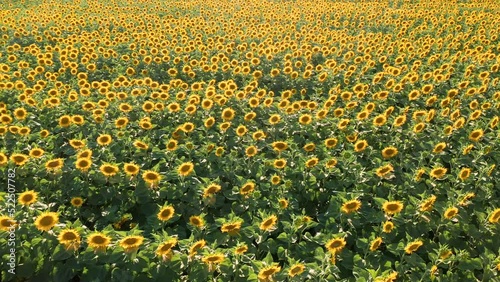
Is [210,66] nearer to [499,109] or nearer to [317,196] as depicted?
[317,196]

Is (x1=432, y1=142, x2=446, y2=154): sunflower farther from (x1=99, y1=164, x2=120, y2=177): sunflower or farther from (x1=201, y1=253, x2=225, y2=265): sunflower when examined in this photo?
(x1=99, y1=164, x2=120, y2=177): sunflower

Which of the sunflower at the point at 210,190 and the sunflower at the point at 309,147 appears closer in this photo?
the sunflower at the point at 210,190

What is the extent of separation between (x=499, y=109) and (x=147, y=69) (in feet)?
20.4

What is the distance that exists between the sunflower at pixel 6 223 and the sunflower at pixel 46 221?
0.17 metres

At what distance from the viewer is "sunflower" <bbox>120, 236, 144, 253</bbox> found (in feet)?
9.23

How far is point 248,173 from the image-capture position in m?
4.21

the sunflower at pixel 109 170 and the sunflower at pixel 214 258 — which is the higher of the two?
the sunflower at pixel 109 170

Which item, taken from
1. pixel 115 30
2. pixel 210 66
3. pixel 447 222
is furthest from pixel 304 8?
pixel 447 222

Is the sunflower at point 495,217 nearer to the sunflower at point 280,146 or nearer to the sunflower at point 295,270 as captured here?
the sunflower at point 295,270

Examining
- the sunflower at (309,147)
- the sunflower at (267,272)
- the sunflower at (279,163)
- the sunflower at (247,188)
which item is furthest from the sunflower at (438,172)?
the sunflower at (267,272)

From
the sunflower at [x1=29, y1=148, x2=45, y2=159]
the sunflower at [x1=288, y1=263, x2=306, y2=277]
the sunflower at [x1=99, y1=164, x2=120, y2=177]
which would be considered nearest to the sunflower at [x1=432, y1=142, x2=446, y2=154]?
the sunflower at [x1=288, y1=263, x2=306, y2=277]

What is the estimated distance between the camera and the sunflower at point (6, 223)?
9.45 ft

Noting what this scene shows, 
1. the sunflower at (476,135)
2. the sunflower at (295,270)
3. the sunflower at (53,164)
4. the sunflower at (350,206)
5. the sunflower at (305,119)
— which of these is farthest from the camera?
the sunflower at (305,119)

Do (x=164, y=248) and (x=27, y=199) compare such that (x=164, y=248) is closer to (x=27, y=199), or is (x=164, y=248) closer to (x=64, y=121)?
(x=27, y=199)
